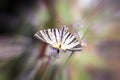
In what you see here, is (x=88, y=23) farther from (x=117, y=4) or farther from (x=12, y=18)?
(x=12, y=18)

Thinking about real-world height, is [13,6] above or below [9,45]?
above

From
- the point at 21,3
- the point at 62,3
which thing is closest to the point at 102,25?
the point at 62,3
